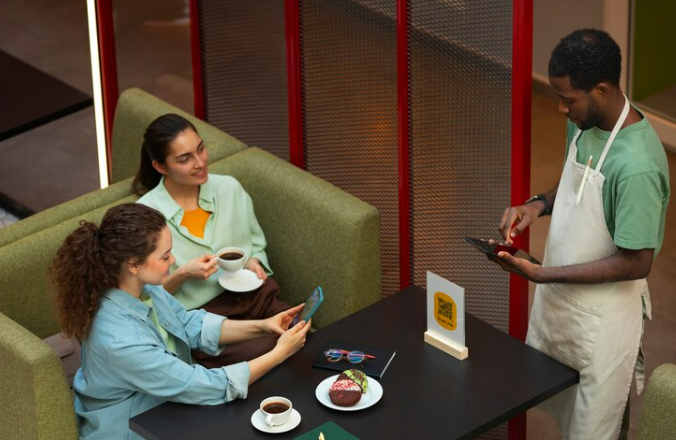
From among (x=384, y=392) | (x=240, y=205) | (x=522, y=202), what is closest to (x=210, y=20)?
(x=240, y=205)

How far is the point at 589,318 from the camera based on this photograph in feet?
11.7

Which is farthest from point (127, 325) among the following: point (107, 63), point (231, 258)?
point (107, 63)

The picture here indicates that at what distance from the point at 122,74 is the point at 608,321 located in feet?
15.6

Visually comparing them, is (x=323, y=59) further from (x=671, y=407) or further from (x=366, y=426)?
(x=671, y=407)

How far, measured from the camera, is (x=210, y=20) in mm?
5055

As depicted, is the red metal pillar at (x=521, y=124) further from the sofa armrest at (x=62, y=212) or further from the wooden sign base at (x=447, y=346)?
the sofa armrest at (x=62, y=212)

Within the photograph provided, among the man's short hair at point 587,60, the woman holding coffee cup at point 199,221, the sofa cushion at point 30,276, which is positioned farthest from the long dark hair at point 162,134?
the man's short hair at point 587,60

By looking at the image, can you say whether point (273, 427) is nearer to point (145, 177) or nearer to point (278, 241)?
point (278, 241)

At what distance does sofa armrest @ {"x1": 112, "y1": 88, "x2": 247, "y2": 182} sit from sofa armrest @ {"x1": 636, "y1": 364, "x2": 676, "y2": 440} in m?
2.13

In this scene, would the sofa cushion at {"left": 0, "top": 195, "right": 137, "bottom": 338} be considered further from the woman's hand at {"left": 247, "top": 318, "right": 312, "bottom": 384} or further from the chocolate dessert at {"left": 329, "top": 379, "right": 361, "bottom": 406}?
the chocolate dessert at {"left": 329, "top": 379, "right": 361, "bottom": 406}

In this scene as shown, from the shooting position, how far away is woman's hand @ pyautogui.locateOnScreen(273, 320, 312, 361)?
3.61m

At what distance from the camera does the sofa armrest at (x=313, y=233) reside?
4.32 meters

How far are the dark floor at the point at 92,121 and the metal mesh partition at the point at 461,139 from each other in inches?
31.0

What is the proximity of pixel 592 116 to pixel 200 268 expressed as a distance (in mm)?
1487
